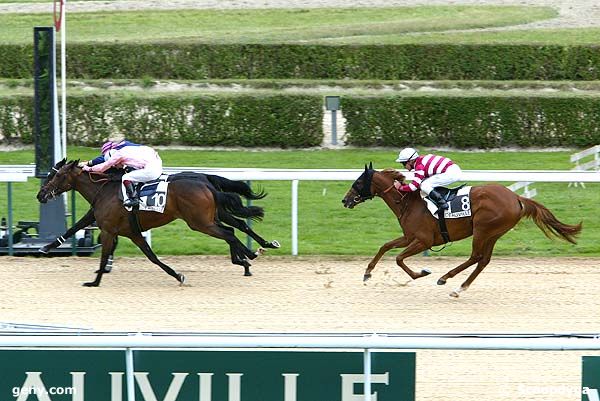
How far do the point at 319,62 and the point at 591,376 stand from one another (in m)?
14.6

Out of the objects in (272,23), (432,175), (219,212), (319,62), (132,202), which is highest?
(272,23)

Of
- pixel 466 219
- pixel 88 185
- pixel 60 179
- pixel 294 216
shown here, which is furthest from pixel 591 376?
pixel 294 216

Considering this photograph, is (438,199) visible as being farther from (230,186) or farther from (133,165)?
(133,165)

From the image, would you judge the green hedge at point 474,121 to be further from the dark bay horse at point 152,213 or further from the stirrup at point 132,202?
the stirrup at point 132,202

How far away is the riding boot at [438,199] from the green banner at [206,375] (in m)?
4.31

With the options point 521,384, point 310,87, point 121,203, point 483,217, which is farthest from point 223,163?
point 521,384

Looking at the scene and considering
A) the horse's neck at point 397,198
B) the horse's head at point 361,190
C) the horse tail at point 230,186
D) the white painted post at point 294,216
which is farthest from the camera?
the white painted post at point 294,216

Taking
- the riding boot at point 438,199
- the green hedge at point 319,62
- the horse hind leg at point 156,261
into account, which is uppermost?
the green hedge at point 319,62

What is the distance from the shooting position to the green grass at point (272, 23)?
70.0 feet

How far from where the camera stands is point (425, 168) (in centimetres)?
866

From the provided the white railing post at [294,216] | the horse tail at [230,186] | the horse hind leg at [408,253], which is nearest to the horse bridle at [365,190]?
the horse hind leg at [408,253]

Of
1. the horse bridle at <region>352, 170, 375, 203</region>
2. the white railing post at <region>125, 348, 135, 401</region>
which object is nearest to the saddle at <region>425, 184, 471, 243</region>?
the horse bridle at <region>352, 170, 375, 203</region>

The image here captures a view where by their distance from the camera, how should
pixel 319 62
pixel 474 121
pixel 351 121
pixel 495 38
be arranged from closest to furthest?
1. pixel 474 121
2. pixel 351 121
3. pixel 319 62
4. pixel 495 38

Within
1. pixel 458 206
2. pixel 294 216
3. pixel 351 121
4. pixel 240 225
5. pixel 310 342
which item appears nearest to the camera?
pixel 310 342
